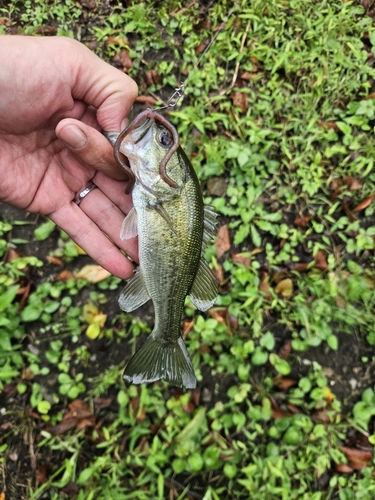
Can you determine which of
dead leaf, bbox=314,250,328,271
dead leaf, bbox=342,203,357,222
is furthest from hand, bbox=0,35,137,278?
dead leaf, bbox=342,203,357,222

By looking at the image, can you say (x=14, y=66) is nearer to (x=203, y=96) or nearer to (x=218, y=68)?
(x=203, y=96)

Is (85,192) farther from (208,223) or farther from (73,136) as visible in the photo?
(208,223)

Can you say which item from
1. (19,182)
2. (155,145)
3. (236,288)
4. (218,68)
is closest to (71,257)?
(19,182)

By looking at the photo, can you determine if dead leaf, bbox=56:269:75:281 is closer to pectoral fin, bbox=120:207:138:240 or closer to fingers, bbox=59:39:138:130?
pectoral fin, bbox=120:207:138:240

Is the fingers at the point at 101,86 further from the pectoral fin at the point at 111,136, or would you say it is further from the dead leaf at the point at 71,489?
the dead leaf at the point at 71,489

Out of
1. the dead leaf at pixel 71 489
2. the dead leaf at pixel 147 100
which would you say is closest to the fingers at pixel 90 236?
the dead leaf at pixel 147 100

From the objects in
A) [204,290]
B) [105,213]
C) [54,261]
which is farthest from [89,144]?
[54,261]
